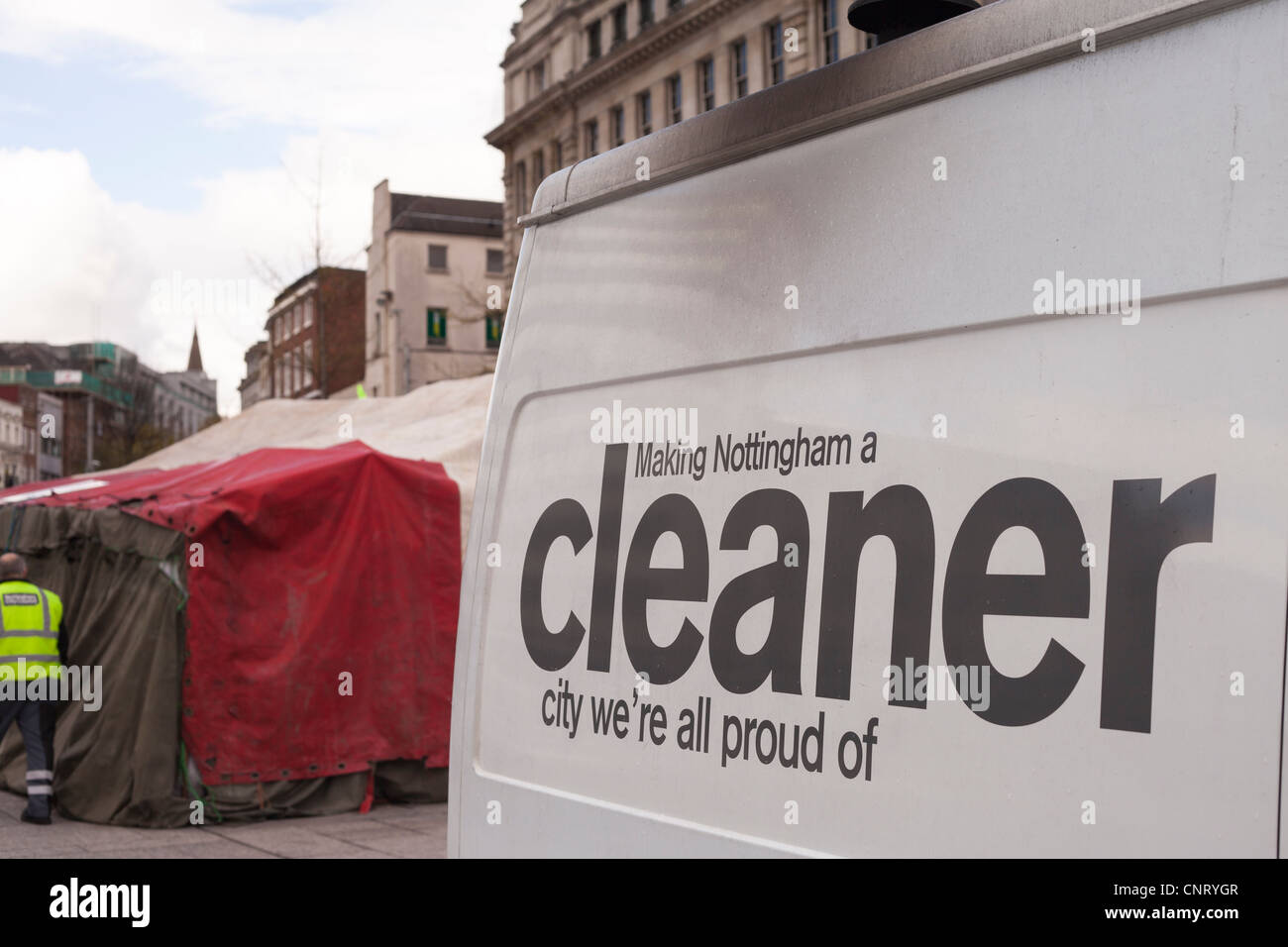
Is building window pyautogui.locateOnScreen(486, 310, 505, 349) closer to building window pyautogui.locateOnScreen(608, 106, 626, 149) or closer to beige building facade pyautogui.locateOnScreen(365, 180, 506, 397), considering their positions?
beige building facade pyautogui.locateOnScreen(365, 180, 506, 397)

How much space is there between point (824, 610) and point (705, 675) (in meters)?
0.30

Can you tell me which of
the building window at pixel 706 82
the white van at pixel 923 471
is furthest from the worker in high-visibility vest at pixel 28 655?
the building window at pixel 706 82

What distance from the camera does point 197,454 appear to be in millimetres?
15703

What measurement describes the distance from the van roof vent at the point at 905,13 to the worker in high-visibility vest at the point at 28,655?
371 inches

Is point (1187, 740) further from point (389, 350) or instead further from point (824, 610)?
point (389, 350)

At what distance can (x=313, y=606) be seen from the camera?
36.6 ft

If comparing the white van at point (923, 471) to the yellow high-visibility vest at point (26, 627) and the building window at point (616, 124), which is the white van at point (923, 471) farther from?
the building window at point (616, 124)

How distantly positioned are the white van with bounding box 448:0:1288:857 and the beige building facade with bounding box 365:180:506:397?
56.8 m

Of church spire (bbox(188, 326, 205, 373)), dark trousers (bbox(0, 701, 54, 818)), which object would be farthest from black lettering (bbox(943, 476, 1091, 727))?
church spire (bbox(188, 326, 205, 373))

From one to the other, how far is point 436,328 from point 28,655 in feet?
167

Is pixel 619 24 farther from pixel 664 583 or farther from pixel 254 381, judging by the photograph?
pixel 254 381

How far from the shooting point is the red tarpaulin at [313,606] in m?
10.8

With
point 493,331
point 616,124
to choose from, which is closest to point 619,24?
point 616,124
